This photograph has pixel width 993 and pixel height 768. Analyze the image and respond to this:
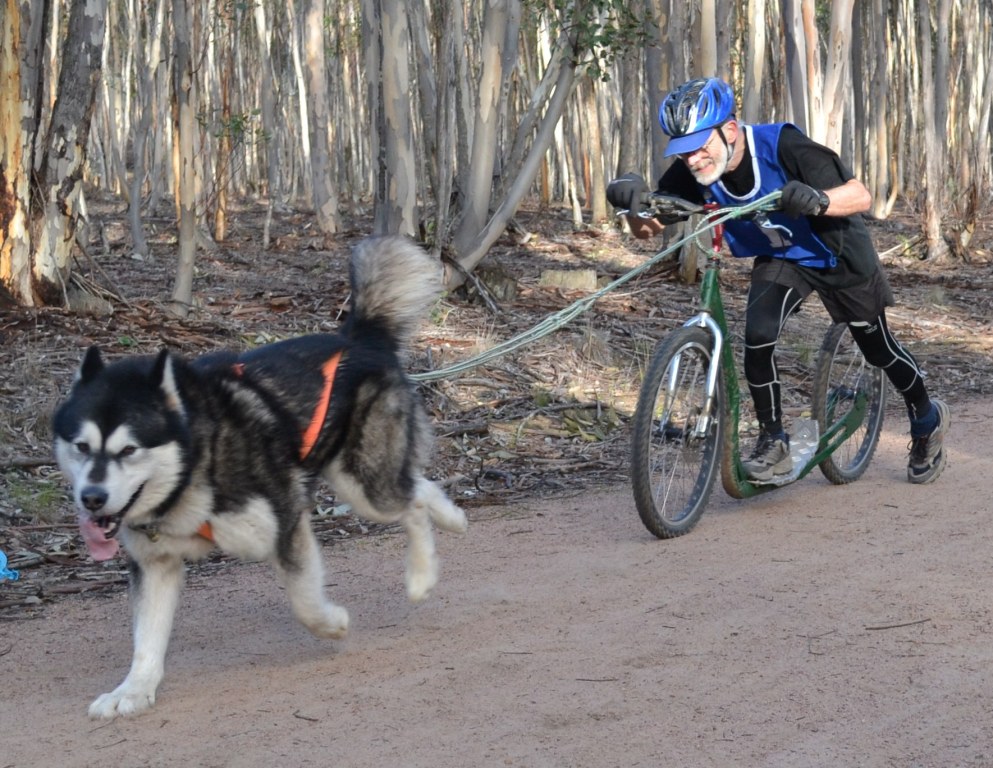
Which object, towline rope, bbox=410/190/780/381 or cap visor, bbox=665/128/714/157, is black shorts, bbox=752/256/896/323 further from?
cap visor, bbox=665/128/714/157

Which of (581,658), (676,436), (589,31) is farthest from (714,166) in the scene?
(589,31)

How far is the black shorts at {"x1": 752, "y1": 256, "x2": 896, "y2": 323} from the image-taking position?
6.09 m

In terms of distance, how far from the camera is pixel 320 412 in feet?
14.8

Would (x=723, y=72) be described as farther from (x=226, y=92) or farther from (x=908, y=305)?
(x=226, y=92)

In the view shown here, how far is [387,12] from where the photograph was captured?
11672 mm

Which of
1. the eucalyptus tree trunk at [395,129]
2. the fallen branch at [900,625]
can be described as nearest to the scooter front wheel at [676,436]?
the fallen branch at [900,625]

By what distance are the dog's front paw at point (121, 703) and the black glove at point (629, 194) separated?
10.1 ft

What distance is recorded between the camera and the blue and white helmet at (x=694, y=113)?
5520 mm

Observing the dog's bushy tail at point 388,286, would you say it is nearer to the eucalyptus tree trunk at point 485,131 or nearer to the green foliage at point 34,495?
the green foliage at point 34,495

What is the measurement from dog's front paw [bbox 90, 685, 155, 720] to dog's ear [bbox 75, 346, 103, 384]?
103 centimetres

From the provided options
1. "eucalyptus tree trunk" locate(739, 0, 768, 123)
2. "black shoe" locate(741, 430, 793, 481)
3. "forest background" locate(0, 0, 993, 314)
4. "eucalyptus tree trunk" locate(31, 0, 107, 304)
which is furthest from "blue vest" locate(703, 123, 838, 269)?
"eucalyptus tree trunk" locate(739, 0, 768, 123)

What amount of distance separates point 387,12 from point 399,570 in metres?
7.32

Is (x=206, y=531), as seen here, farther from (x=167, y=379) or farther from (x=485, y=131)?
(x=485, y=131)

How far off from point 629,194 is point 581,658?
236cm
